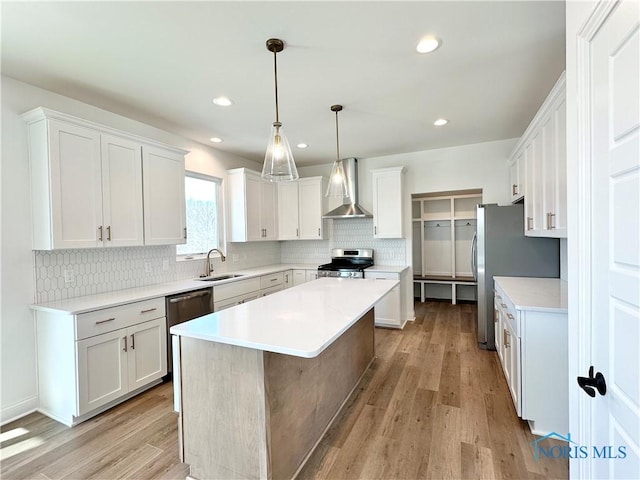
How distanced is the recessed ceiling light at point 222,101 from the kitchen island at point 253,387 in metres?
1.96

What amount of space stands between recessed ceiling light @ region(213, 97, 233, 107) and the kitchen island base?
216cm

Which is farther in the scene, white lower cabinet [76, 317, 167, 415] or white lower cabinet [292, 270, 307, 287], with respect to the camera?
white lower cabinet [292, 270, 307, 287]

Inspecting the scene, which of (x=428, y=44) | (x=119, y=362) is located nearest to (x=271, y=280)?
(x=119, y=362)

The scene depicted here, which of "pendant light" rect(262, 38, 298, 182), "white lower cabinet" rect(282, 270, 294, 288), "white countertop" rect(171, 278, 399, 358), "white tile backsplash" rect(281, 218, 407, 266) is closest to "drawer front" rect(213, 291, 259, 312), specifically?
"white lower cabinet" rect(282, 270, 294, 288)

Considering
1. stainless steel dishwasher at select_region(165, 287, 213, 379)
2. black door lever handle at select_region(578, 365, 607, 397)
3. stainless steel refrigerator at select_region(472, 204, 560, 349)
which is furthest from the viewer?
stainless steel refrigerator at select_region(472, 204, 560, 349)

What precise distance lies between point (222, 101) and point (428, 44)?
6.03 feet

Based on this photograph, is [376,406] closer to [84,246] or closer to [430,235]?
[84,246]

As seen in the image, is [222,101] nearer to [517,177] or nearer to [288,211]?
[288,211]

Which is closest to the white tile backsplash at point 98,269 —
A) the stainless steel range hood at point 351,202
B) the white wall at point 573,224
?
the stainless steel range hood at point 351,202

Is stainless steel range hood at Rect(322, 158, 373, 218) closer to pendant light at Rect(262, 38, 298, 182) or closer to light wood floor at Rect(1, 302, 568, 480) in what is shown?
light wood floor at Rect(1, 302, 568, 480)

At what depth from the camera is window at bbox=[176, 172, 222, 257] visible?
3.96 meters

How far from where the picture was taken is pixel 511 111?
3.17m

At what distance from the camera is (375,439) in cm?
204

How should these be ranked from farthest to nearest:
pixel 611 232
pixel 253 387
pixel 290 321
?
pixel 290 321, pixel 253 387, pixel 611 232
